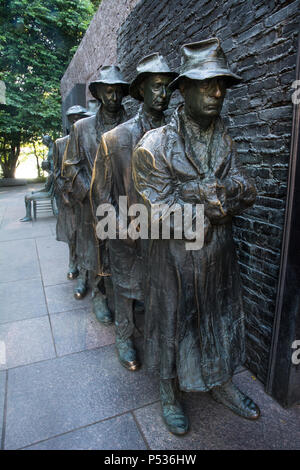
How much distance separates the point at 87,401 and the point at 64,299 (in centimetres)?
188

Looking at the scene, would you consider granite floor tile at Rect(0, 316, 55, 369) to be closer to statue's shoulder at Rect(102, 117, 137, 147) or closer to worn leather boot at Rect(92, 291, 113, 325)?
worn leather boot at Rect(92, 291, 113, 325)

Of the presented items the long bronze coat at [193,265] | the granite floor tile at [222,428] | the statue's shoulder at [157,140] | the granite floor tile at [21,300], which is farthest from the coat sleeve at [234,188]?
the granite floor tile at [21,300]

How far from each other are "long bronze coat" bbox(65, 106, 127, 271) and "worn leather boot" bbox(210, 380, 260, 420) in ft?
5.67

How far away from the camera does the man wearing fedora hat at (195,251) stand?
1682 mm

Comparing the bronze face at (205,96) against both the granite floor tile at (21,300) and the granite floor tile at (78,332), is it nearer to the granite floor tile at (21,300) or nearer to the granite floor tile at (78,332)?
the granite floor tile at (78,332)

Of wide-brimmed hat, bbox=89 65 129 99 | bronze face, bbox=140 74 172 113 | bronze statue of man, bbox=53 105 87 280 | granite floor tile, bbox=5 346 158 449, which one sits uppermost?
wide-brimmed hat, bbox=89 65 129 99

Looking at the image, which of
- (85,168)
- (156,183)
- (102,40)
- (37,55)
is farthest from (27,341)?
(37,55)

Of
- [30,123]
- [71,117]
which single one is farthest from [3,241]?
[30,123]

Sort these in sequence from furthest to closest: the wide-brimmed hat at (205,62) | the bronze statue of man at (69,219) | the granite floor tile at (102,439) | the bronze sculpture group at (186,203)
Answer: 1. the bronze statue of man at (69,219)
2. the granite floor tile at (102,439)
3. the bronze sculpture group at (186,203)
4. the wide-brimmed hat at (205,62)

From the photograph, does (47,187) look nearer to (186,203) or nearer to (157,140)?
(157,140)

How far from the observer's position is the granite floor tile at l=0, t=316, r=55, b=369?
2.91 m

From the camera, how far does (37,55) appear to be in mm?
17875

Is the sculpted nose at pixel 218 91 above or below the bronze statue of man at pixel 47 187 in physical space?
above

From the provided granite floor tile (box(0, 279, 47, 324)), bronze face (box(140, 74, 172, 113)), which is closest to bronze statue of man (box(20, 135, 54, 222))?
granite floor tile (box(0, 279, 47, 324))
